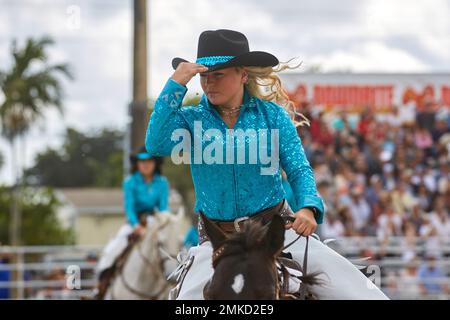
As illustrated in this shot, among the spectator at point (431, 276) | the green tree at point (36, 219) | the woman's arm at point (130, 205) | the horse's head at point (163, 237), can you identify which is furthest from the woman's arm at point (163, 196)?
the green tree at point (36, 219)

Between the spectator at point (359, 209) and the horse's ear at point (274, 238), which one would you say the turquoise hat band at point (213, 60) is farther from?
the spectator at point (359, 209)

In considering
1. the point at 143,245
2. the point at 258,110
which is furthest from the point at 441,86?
the point at 258,110

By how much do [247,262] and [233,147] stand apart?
76cm

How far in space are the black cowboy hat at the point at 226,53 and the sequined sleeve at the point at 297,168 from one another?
0.26m

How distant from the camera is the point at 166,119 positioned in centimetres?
414

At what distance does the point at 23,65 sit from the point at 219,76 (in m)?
29.5

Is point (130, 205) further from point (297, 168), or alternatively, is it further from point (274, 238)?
point (274, 238)

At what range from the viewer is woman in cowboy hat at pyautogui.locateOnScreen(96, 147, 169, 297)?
10656mm

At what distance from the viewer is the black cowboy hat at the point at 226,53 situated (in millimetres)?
4207

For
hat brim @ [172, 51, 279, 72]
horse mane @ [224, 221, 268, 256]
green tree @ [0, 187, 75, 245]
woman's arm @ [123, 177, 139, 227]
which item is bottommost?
green tree @ [0, 187, 75, 245]

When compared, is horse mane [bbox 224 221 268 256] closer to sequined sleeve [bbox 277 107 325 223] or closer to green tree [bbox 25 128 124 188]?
sequined sleeve [bbox 277 107 325 223]

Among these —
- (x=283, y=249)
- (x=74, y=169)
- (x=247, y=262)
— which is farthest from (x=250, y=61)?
(x=74, y=169)

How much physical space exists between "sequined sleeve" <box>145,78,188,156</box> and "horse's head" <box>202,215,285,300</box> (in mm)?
662

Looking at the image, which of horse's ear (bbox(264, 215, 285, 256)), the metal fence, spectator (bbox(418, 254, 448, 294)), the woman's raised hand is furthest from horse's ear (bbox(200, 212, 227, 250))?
spectator (bbox(418, 254, 448, 294))
